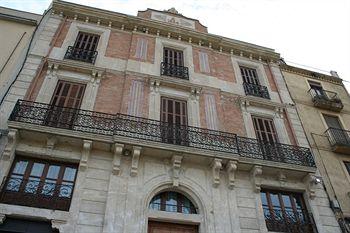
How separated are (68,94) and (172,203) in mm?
5538

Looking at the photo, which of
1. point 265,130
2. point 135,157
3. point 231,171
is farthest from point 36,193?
point 265,130

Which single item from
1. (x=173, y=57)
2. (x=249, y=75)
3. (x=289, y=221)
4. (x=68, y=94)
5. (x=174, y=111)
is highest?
(x=173, y=57)

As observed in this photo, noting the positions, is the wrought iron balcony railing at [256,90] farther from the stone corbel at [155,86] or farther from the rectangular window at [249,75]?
the stone corbel at [155,86]

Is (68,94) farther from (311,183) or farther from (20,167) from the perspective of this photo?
(311,183)

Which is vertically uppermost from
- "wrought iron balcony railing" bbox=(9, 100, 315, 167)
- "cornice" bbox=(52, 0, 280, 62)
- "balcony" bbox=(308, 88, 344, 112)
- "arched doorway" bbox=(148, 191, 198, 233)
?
"cornice" bbox=(52, 0, 280, 62)

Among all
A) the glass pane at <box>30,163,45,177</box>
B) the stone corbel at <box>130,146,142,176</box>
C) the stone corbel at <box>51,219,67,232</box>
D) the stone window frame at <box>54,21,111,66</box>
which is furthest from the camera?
the stone window frame at <box>54,21,111,66</box>

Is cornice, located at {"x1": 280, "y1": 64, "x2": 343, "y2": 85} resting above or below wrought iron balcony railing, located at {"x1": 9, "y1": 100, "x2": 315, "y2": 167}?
above

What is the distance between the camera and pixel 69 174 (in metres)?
9.41

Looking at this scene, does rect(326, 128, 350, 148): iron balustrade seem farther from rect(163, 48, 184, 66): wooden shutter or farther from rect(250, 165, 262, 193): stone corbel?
rect(163, 48, 184, 66): wooden shutter

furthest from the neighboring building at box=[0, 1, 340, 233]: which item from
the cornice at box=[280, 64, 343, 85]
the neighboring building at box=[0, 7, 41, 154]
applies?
the cornice at box=[280, 64, 343, 85]

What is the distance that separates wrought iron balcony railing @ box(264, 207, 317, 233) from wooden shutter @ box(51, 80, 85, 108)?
7623 millimetres

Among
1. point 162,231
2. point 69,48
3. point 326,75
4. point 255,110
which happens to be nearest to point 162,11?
point 69,48

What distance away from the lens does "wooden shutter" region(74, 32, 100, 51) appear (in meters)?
13.7

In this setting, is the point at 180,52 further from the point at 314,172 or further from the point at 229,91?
the point at 314,172
